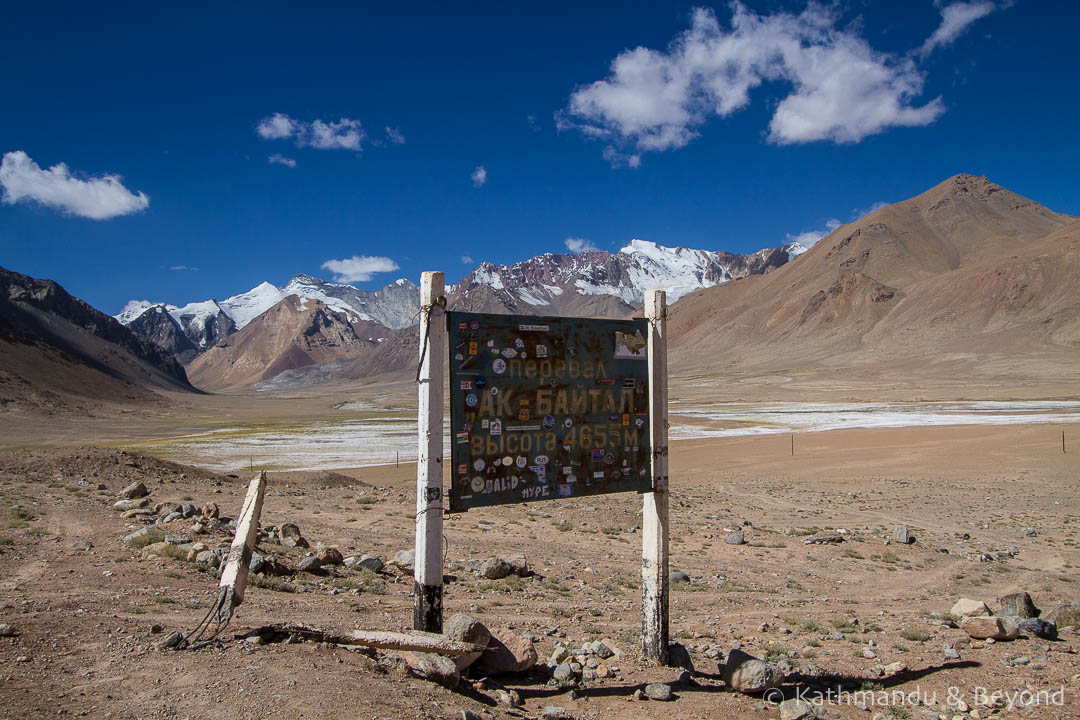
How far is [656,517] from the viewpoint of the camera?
669 cm

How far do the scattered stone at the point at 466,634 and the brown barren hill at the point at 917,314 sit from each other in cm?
10113

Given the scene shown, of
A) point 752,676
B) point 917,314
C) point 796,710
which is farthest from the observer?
point 917,314

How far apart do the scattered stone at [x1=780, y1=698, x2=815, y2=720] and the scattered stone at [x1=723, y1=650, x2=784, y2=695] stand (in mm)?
349

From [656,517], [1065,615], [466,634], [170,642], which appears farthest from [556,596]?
[1065,615]

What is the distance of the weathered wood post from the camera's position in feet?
21.7

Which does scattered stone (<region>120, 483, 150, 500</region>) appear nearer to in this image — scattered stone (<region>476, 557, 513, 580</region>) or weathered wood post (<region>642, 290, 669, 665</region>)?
scattered stone (<region>476, 557, 513, 580</region>)

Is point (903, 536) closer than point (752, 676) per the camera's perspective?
No

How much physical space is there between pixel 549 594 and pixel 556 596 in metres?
0.13

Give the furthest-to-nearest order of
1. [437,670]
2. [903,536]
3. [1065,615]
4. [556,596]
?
[903,536] < [556,596] < [1065,615] < [437,670]

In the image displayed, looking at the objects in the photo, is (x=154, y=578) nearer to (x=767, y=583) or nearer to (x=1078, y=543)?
(x=767, y=583)

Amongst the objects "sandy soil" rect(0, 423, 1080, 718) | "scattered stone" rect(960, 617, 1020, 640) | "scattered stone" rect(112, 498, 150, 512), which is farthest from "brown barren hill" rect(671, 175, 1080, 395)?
"scattered stone" rect(112, 498, 150, 512)

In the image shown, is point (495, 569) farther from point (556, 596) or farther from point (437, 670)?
point (437, 670)

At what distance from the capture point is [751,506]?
20062 millimetres

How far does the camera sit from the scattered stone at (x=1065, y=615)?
844cm
